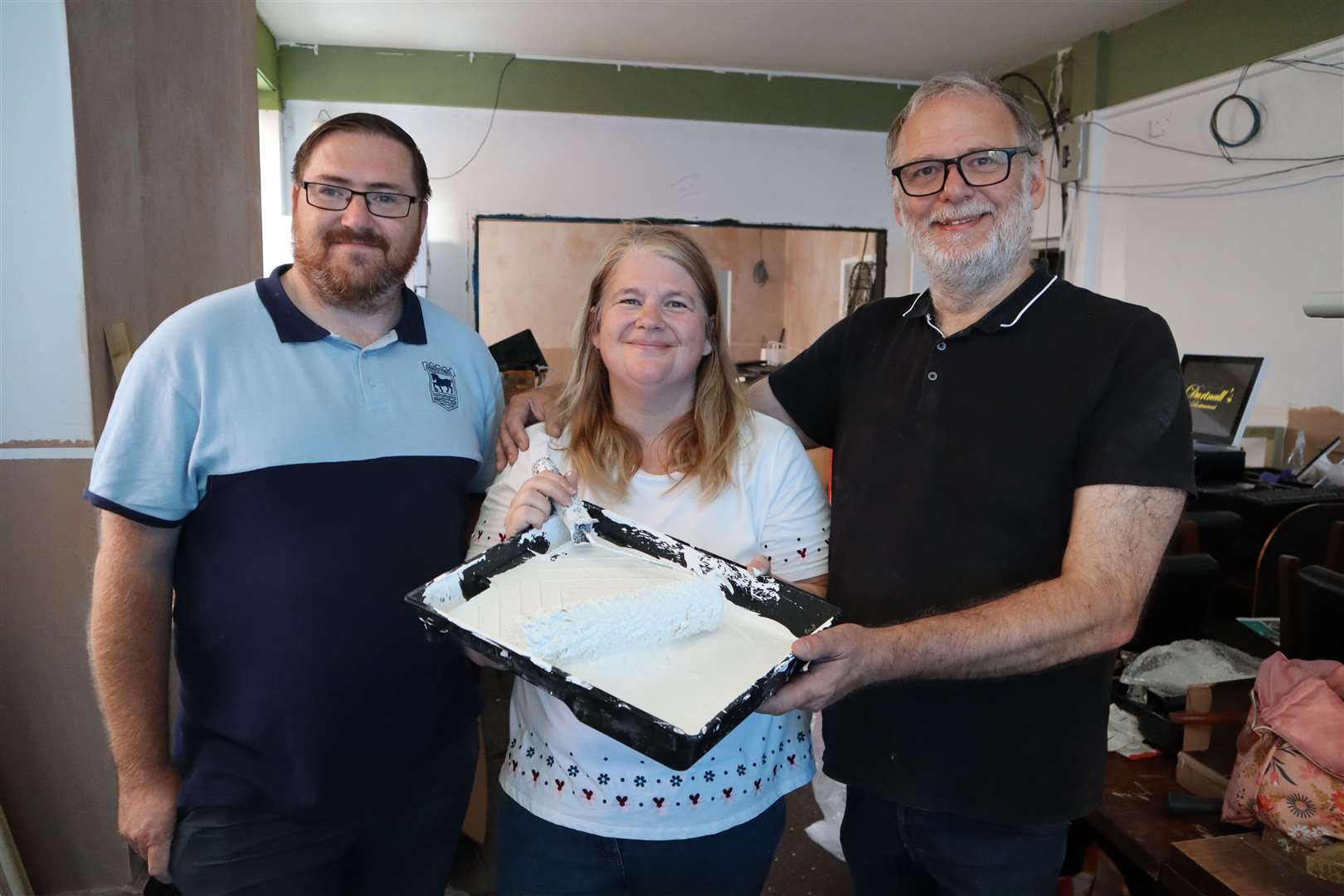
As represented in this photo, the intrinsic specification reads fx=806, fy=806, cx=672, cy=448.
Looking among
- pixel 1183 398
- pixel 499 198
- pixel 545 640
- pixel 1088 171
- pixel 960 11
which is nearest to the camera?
pixel 545 640

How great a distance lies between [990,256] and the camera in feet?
3.84

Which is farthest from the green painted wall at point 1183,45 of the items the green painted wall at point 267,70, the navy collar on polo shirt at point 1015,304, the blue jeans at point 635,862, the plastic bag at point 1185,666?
the green painted wall at point 267,70

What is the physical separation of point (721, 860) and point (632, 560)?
0.44 metres

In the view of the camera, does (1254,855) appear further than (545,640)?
Yes

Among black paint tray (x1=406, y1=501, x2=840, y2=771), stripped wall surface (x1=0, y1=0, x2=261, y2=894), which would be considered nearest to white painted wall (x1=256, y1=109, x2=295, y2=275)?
stripped wall surface (x1=0, y1=0, x2=261, y2=894)

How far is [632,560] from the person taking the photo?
42.3 inches

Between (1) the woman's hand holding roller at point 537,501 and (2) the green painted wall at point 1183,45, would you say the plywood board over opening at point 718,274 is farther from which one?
(1) the woman's hand holding roller at point 537,501

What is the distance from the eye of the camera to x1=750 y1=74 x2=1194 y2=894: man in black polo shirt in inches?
40.7

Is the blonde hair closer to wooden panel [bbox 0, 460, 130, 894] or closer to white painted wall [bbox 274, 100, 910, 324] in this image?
wooden panel [bbox 0, 460, 130, 894]

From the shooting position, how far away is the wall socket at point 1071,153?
15.5 feet

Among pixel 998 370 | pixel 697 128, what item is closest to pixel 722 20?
pixel 697 128

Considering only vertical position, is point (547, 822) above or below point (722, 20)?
below

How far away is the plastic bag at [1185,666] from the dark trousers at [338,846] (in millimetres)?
1394

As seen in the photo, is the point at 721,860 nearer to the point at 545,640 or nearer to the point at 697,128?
the point at 545,640
